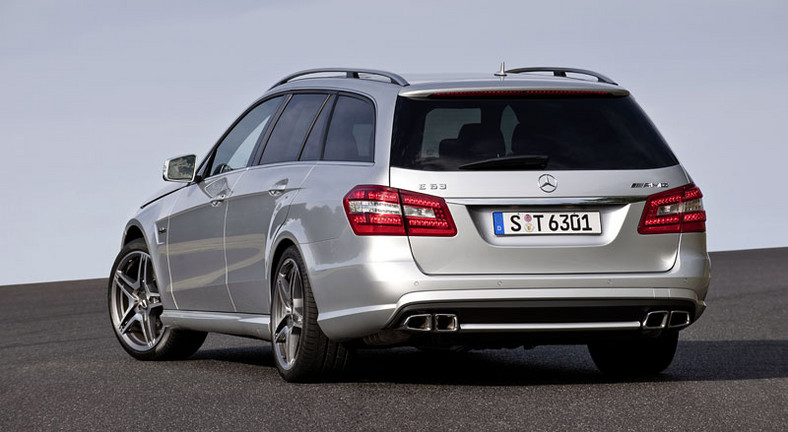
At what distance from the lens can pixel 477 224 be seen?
7477 mm

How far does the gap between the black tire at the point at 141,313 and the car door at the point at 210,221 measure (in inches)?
21.0

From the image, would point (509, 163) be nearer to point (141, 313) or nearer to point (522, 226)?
point (522, 226)

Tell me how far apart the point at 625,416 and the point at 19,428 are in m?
2.97

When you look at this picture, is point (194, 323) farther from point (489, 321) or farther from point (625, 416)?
point (625, 416)

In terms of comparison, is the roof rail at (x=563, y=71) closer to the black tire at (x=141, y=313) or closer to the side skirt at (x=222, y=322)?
the side skirt at (x=222, y=322)

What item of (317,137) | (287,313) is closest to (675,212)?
(317,137)

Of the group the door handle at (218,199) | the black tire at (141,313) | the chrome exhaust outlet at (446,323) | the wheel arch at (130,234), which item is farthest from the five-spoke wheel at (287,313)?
the wheel arch at (130,234)

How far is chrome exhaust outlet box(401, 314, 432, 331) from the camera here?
748 cm

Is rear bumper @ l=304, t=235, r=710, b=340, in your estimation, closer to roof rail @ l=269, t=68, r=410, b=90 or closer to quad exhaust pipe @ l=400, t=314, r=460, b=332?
quad exhaust pipe @ l=400, t=314, r=460, b=332

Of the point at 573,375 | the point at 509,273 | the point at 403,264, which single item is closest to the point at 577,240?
the point at 509,273

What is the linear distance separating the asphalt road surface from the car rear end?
0.42 metres

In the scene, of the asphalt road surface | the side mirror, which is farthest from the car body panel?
the side mirror

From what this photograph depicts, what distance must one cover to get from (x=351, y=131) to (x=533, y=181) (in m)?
1.22

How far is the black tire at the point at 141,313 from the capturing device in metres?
10.6
